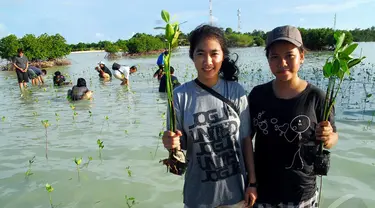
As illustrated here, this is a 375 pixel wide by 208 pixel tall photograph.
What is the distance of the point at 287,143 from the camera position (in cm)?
200

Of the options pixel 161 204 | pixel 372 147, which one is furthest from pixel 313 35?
pixel 161 204

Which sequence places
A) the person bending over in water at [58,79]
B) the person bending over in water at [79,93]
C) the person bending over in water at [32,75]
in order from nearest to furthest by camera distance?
the person bending over in water at [79,93], the person bending over in water at [58,79], the person bending over in water at [32,75]

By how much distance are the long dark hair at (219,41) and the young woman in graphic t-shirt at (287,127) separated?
0.79ft

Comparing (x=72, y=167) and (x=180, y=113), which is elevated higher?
(x=180, y=113)

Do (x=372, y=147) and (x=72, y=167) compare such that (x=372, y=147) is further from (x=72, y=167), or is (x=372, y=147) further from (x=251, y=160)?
(x=72, y=167)

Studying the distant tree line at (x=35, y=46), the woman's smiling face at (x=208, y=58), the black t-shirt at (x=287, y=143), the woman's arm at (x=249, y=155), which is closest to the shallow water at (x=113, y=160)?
the woman's smiling face at (x=208, y=58)

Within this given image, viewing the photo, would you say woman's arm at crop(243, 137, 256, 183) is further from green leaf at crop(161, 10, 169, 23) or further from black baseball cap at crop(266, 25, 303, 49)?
green leaf at crop(161, 10, 169, 23)

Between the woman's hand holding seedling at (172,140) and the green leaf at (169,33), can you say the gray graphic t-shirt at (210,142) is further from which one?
the green leaf at (169,33)

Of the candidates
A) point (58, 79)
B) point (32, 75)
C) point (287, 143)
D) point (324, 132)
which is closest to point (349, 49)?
point (324, 132)

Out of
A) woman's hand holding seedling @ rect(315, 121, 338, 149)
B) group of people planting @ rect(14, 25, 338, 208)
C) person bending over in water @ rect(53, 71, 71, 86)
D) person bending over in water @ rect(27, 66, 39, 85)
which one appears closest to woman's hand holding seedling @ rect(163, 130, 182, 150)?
group of people planting @ rect(14, 25, 338, 208)

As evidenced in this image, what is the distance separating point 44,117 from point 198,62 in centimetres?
737

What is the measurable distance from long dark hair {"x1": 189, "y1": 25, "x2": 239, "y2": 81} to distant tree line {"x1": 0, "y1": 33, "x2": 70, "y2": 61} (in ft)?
108

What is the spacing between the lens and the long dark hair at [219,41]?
79.1 inches

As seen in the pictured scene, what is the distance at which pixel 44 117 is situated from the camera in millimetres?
8219
